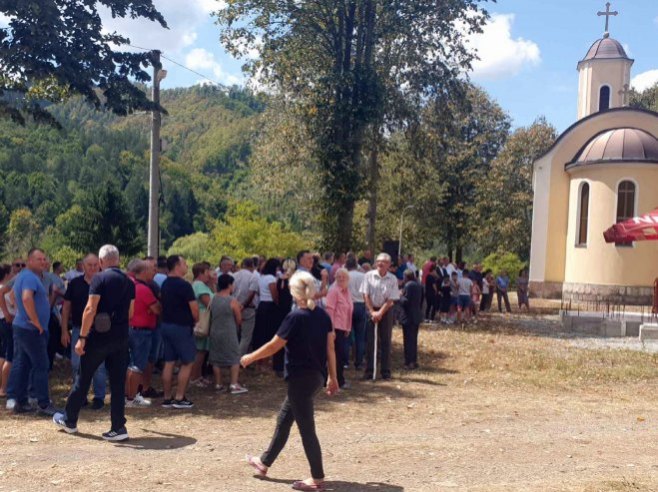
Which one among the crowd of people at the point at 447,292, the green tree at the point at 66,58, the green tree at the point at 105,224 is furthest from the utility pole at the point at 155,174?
the green tree at the point at 105,224

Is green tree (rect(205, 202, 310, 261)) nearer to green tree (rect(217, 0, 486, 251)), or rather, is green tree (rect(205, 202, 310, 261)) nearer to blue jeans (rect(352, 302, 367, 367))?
green tree (rect(217, 0, 486, 251))

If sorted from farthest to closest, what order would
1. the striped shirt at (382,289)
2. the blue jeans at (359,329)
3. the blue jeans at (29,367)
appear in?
1. the blue jeans at (359,329)
2. the striped shirt at (382,289)
3. the blue jeans at (29,367)

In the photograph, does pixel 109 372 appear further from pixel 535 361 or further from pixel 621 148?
pixel 621 148

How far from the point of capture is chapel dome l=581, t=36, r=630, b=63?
121 feet

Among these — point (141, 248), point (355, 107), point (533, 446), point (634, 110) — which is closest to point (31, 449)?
point (533, 446)

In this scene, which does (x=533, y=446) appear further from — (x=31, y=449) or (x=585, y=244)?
(x=585, y=244)

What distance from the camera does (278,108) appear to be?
24.8 metres

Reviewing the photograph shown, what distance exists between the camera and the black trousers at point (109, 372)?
23.5 feet

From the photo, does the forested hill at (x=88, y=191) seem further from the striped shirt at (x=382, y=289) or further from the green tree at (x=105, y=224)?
the striped shirt at (x=382, y=289)

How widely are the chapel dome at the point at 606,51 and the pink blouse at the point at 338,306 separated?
31721mm

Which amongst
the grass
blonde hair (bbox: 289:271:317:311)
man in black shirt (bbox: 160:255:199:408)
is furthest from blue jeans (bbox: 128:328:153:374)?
the grass

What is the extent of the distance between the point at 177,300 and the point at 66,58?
273 inches

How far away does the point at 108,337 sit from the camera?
7184 mm

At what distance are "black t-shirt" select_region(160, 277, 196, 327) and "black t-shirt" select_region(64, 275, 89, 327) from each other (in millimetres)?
856
